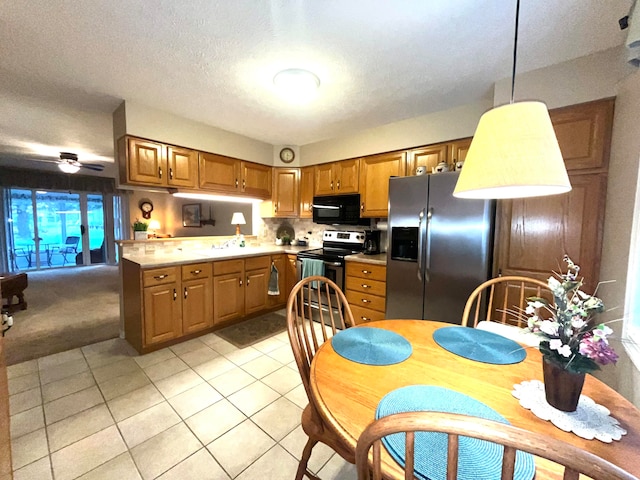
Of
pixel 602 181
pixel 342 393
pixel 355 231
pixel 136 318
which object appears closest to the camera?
pixel 342 393

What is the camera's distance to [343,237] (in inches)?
136

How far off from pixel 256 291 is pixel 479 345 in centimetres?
269

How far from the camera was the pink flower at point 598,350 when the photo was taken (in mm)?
667

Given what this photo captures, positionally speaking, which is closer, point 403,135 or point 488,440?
point 488,440

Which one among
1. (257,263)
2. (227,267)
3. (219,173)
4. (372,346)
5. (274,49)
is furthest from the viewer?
(257,263)

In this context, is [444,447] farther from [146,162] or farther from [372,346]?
[146,162]

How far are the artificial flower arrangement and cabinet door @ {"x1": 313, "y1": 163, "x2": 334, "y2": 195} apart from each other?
2.92m

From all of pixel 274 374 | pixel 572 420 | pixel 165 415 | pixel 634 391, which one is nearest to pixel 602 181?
pixel 634 391

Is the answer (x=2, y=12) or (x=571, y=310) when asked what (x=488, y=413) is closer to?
(x=571, y=310)

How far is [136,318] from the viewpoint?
8.11 feet

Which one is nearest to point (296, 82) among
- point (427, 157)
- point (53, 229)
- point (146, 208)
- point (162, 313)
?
point (427, 157)

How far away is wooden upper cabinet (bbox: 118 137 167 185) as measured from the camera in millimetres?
2480

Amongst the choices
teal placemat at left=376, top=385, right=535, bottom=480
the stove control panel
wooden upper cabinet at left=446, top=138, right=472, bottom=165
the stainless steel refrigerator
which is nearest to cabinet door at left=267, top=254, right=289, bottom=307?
the stove control panel

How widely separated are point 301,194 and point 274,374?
8.09 ft
